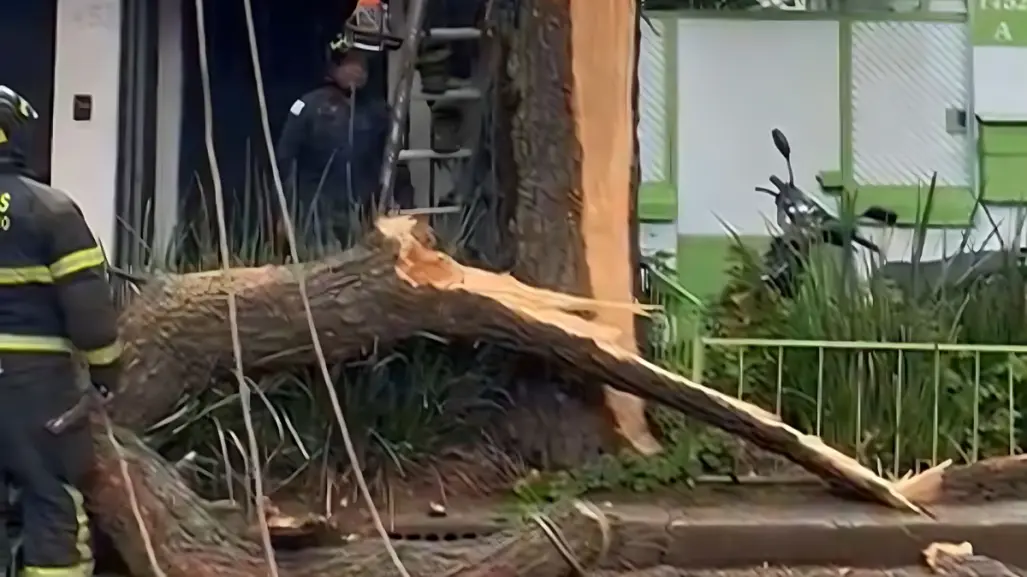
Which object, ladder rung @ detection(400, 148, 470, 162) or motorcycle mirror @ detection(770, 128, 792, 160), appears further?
motorcycle mirror @ detection(770, 128, 792, 160)

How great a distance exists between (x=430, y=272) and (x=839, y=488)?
1282 millimetres

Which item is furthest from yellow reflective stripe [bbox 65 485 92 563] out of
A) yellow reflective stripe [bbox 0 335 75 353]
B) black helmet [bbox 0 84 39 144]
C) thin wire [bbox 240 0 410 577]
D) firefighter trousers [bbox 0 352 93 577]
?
black helmet [bbox 0 84 39 144]

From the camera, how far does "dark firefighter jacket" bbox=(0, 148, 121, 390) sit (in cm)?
313

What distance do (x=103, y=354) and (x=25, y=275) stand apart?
0.88 ft

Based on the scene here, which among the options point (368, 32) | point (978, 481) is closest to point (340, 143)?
point (368, 32)

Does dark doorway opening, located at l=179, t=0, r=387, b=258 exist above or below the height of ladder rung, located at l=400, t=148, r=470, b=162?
above

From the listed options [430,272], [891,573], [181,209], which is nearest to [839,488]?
[891,573]

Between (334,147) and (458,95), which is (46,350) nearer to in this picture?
(334,147)

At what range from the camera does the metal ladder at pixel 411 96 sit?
455 cm

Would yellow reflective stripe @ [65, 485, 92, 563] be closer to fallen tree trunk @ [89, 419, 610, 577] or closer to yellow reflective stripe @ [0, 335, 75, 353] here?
fallen tree trunk @ [89, 419, 610, 577]

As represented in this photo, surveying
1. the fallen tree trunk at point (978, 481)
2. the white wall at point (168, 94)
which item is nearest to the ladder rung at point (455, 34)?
the white wall at point (168, 94)

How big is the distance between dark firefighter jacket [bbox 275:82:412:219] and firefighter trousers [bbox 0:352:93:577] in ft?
5.19

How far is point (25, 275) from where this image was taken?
317cm

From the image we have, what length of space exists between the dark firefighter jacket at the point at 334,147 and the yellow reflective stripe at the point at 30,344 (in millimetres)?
1533
